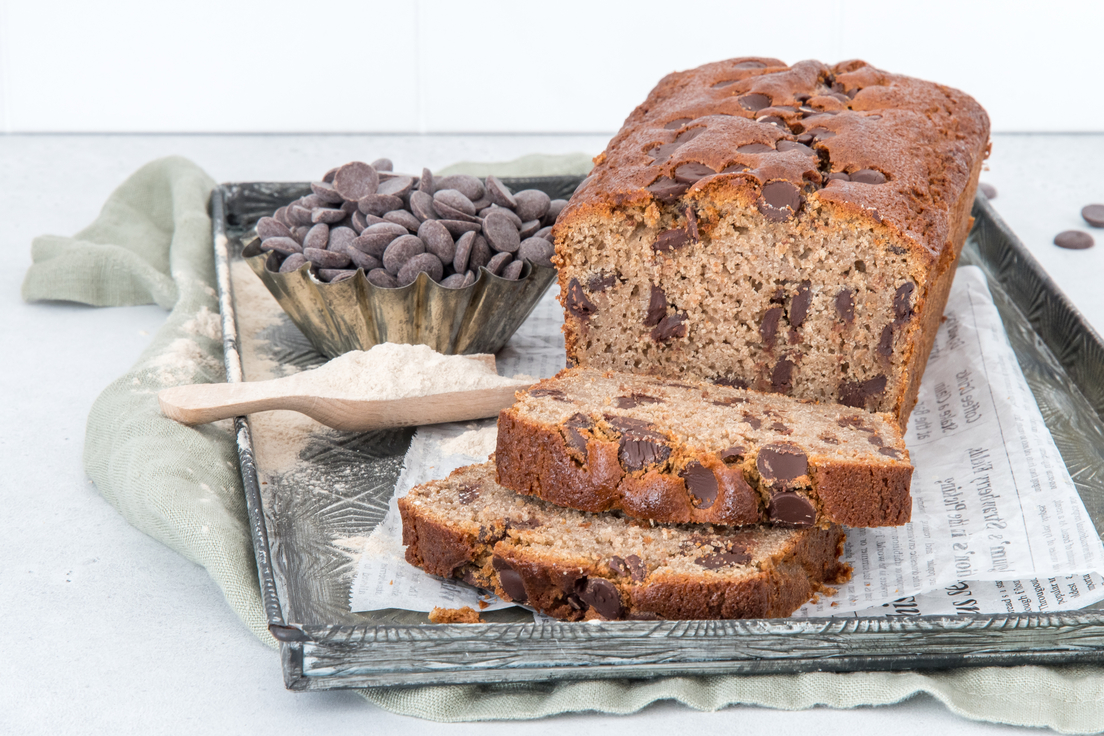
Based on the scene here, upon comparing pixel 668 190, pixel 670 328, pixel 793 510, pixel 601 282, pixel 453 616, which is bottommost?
pixel 453 616

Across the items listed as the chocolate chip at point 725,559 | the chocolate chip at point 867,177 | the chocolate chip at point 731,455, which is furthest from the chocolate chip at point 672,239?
the chocolate chip at point 725,559

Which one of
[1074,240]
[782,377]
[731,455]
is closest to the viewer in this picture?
[731,455]

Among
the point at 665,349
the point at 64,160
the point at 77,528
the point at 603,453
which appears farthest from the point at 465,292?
the point at 64,160

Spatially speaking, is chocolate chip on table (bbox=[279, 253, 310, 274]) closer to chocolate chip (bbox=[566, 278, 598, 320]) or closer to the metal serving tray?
the metal serving tray

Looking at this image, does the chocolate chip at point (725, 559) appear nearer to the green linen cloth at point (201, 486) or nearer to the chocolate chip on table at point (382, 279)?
the green linen cloth at point (201, 486)

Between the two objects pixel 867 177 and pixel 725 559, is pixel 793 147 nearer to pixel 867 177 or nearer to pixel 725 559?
pixel 867 177

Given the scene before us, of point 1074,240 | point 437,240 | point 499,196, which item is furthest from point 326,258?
point 1074,240

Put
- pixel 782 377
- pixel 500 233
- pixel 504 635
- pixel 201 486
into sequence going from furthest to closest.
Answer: pixel 500 233 → pixel 782 377 → pixel 201 486 → pixel 504 635
